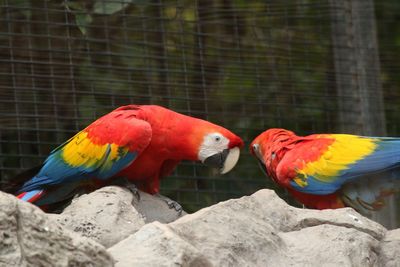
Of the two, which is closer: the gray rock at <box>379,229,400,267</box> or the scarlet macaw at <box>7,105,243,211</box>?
the gray rock at <box>379,229,400,267</box>

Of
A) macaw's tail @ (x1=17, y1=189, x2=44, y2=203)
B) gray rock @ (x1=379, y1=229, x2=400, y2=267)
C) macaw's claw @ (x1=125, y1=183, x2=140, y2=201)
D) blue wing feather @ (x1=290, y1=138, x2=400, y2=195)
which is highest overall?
macaw's claw @ (x1=125, y1=183, x2=140, y2=201)

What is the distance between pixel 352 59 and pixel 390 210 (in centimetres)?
66

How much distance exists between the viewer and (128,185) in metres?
3.48

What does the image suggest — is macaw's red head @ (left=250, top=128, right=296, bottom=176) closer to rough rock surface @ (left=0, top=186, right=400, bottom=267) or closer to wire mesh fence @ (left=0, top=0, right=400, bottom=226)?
wire mesh fence @ (left=0, top=0, right=400, bottom=226)

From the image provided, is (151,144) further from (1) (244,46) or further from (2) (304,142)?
(1) (244,46)

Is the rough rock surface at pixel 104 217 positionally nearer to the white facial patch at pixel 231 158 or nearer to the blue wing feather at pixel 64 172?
the blue wing feather at pixel 64 172

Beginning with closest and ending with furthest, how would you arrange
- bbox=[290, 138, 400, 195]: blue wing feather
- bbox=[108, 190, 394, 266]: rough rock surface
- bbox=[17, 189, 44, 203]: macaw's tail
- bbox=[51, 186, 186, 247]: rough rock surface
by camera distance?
1. bbox=[108, 190, 394, 266]: rough rock surface
2. bbox=[51, 186, 186, 247]: rough rock surface
3. bbox=[17, 189, 44, 203]: macaw's tail
4. bbox=[290, 138, 400, 195]: blue wing feather

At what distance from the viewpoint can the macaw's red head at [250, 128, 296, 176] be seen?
3982mm

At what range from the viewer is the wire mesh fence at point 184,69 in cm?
423

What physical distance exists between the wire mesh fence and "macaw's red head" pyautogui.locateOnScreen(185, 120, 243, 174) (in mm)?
806

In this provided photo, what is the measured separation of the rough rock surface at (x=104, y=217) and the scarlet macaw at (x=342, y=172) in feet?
3.32

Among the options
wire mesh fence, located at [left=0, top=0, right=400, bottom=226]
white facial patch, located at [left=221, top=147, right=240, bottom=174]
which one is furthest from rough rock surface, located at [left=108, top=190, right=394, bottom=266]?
wire mesh fence, located at [left=0, top=0, right=400, bottom=226]

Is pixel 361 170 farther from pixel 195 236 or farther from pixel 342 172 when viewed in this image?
pixel 195 236

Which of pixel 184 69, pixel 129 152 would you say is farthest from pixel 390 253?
pixel 184 69
